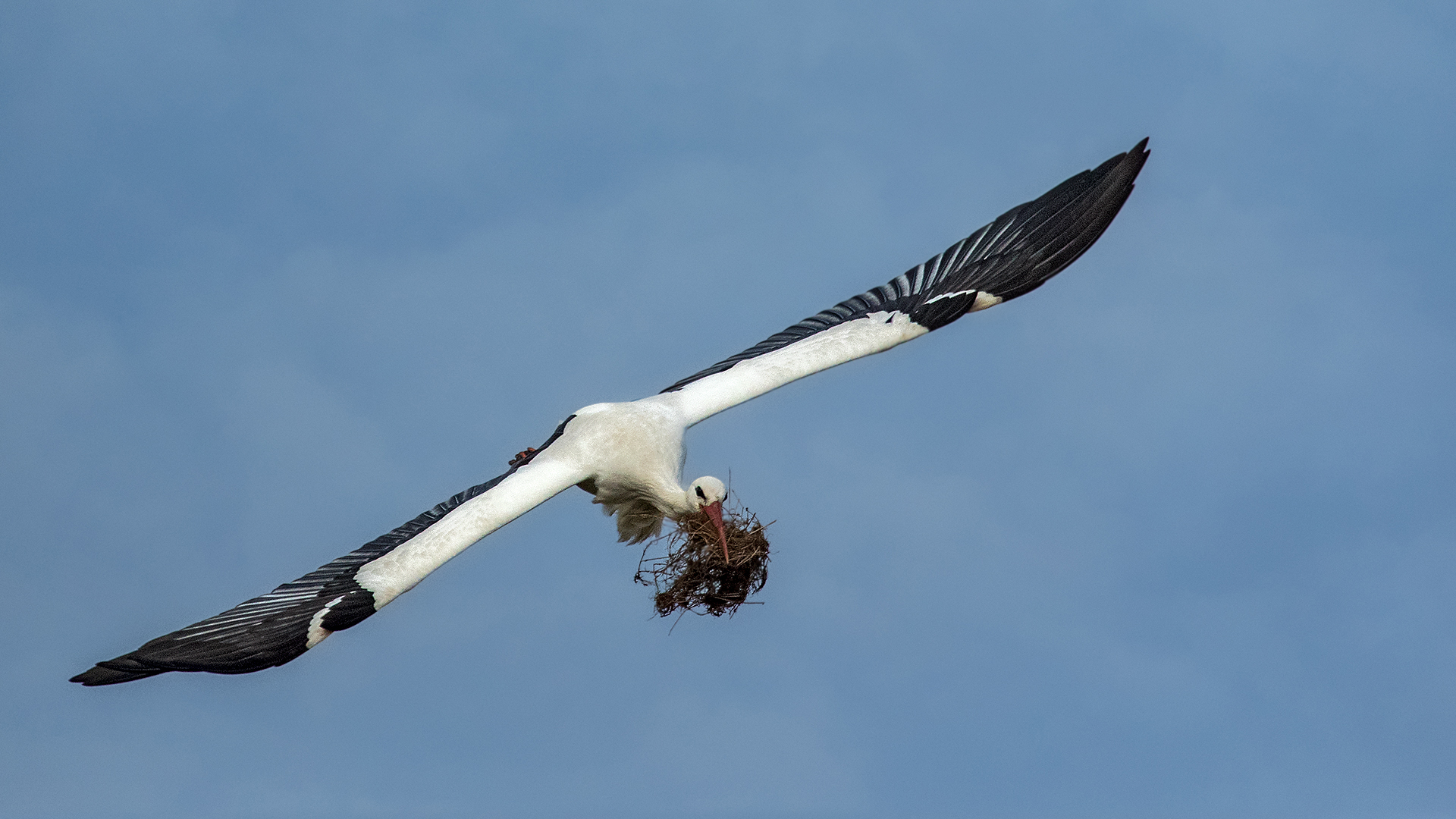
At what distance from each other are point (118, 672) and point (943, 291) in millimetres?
7126

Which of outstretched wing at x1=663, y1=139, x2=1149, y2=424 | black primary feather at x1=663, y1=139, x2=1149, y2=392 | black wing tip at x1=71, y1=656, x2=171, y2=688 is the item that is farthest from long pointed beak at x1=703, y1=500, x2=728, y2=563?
black wing tip at x1=71, y1=656, x2=171, y2=688

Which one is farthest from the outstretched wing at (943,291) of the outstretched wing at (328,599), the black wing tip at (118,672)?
the black wing tip at (118,672)

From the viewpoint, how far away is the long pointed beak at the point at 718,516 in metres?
12.6

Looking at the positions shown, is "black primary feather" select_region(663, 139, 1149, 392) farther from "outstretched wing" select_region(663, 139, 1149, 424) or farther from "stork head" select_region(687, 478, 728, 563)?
"stork head" select_region(687, 478, 728, 563)

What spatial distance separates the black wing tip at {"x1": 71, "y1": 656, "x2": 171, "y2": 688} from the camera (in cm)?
1156

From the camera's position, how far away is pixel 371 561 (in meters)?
12.2

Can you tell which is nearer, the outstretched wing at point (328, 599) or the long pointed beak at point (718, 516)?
the outstretched wing at point (328, 599)

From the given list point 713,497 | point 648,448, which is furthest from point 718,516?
point 648,448

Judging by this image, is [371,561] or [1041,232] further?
[1041,232]

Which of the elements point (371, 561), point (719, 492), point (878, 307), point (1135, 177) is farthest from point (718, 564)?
point (1135, 177)

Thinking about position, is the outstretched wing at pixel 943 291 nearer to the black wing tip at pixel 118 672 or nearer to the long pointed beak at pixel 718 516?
the long pointed beak at pixel 718 516

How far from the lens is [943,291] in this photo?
49.9 ft

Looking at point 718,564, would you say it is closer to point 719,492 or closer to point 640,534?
point 719,492

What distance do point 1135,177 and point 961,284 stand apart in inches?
64.5
